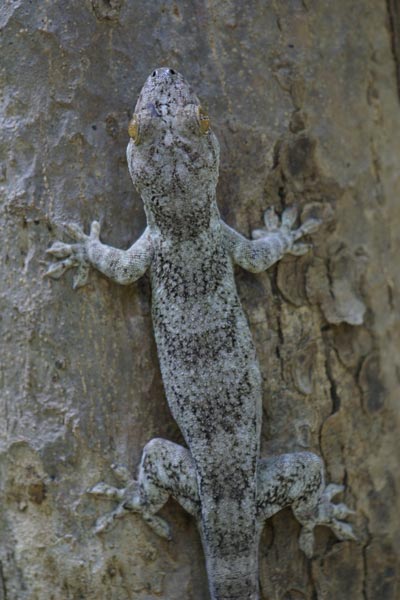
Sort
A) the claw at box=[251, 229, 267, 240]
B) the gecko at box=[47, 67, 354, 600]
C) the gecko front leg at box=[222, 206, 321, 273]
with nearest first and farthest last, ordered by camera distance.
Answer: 1. the gecko at box=[47, 67, 354, 600]
2. the gecko front leg at box=[222, 206, 321, 273]
3. the claw at box=[251, 229, 267, 240]

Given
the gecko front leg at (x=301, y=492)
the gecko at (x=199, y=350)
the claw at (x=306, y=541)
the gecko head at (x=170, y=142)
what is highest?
the gecko head at (x=170, y=142)

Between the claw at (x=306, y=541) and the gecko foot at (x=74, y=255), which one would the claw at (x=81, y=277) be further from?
the claw at (x=306, y=541)

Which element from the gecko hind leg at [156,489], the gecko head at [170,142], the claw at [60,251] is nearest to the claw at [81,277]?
the claw at [60,251]

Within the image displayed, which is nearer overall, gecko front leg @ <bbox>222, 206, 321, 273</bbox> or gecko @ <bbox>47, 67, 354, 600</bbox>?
gecko @ <bbox>47, 67, 354, 600</bbox>

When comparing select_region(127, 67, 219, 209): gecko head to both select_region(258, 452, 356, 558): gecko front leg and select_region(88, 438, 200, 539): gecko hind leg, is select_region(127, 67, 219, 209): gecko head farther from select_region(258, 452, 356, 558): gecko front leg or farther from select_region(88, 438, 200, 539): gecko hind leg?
select_region(258, 452, 356, 558): gecko front leg

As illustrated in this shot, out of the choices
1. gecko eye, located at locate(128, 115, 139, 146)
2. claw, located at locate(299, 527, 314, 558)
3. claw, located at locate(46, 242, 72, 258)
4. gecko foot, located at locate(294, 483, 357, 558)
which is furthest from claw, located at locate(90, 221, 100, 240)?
claw, located at locate(299, 527, 314, 558)

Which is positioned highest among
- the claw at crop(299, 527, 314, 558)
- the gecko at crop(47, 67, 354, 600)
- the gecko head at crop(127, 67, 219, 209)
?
the gecko head at crop(127, 67, 219, 209)
